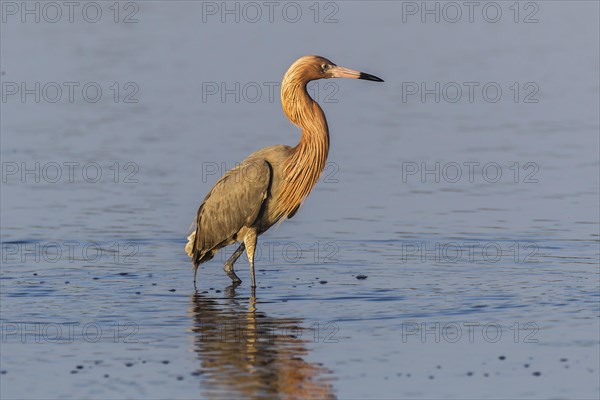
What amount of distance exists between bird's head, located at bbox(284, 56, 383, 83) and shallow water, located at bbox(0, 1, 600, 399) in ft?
6.53

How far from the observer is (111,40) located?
96.2 ft

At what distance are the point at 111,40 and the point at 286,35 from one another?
161 inches

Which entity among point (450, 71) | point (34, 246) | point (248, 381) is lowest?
point (248, 381)

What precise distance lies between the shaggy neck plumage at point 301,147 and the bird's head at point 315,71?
0.03 feet

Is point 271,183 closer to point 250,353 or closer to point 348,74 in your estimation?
point 348,74

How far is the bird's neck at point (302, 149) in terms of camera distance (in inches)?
550

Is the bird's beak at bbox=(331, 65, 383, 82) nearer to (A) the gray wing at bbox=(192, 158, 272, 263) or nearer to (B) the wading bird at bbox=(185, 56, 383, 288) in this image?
(B) the wading bird at bbox=(185, 56, 383, 288)

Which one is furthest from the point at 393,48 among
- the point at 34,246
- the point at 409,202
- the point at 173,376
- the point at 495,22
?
the point at 173,376

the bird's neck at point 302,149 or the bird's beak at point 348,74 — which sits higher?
the bird's beak at point 348,74

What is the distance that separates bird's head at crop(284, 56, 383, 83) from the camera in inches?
557

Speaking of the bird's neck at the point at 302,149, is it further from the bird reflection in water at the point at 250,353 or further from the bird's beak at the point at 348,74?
the bird reflection in water at the point at 250,353

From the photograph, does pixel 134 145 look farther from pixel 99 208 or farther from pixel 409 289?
pixel 409 289

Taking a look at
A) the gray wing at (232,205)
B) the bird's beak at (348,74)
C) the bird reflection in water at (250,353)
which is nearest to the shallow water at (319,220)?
the bird reflection in water at (250,353)

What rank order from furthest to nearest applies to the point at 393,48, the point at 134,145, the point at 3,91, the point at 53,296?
the point at 393,48 → the point at 3,91 → the point at 134,145 → the point at 53,296
